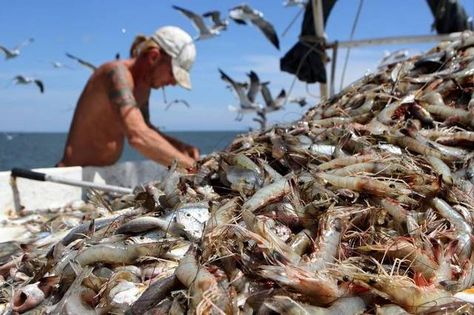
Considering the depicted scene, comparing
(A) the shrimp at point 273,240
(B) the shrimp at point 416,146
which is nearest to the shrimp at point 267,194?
(A) the shrimp at point 273,240

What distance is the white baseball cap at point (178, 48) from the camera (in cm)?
621

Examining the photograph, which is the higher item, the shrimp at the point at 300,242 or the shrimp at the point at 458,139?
the shrimp at the point at 458,139

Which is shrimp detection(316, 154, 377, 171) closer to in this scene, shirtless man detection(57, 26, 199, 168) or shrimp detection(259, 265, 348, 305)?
shrimp detection(259, 265, 348, 305)

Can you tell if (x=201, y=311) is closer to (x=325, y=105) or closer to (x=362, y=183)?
(x=362, y=183)

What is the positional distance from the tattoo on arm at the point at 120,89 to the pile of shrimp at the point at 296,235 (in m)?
2.39

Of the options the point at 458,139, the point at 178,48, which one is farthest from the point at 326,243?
the point at 178,48

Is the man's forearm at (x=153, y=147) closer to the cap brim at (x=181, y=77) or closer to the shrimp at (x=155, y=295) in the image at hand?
the cap brim at (x=181, y=77)

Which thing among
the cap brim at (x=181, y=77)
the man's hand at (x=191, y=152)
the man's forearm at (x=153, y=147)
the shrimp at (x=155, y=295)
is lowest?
the man's hand at (x=191, y=152)

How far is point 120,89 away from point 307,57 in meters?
2.76

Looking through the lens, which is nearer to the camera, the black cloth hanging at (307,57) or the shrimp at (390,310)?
the shrimp at (390,310)

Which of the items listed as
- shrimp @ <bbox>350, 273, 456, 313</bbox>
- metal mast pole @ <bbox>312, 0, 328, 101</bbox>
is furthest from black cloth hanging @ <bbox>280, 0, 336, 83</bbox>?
shrimp @ <bbox>350, 273, 456, 313</bbox>

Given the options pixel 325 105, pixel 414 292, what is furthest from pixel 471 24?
pixel 414 292

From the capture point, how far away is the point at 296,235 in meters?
2.27

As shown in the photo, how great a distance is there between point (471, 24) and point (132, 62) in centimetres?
492
